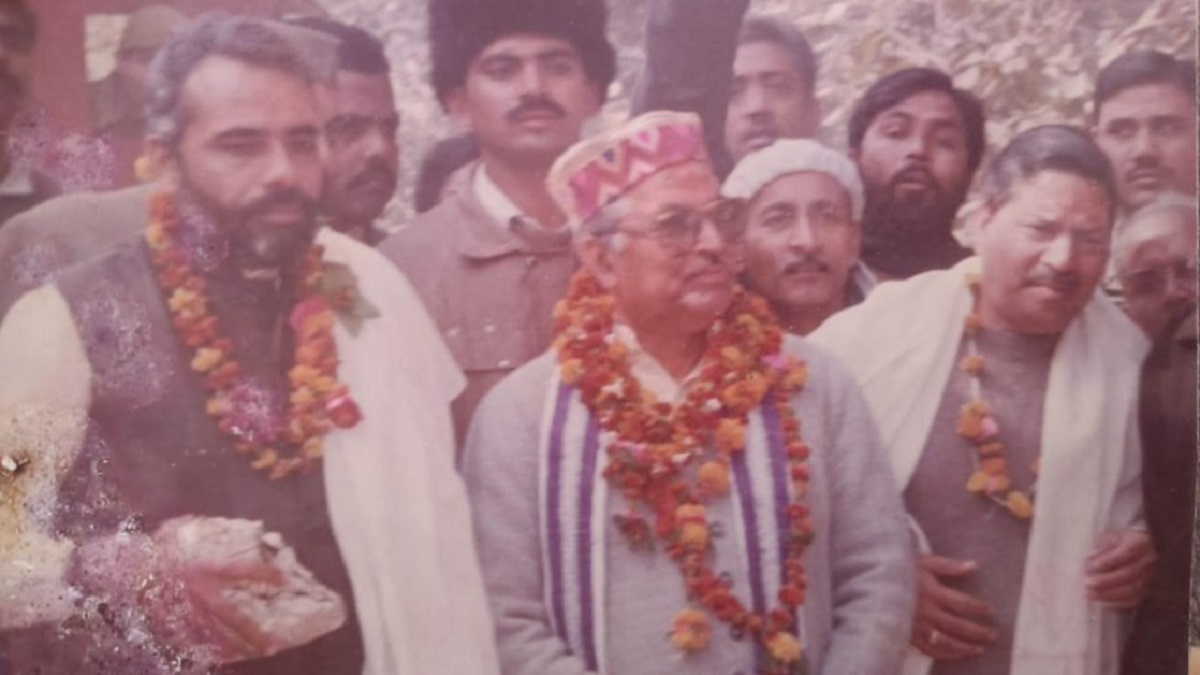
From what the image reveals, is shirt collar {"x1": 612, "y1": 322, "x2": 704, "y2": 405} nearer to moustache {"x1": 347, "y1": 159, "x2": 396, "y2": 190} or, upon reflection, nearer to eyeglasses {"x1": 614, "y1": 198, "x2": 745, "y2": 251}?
eyeglasses {"x1": 614, "y1": 198, "x2": 745, "y2": 251}

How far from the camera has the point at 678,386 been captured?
244 cm

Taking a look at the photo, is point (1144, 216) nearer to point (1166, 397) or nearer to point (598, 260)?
point (1166, 397)

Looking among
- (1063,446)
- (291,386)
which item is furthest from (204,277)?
(1063,446)

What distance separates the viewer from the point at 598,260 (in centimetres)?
245

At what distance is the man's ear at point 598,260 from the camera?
2447 millimetres

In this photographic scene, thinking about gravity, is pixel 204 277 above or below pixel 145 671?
above

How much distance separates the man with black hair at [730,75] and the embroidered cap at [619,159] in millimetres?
31

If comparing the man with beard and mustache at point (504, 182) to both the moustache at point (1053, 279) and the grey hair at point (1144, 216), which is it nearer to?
the moustache at point (1053, 279)

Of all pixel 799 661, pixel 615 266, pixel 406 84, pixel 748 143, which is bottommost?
pixel 799 661

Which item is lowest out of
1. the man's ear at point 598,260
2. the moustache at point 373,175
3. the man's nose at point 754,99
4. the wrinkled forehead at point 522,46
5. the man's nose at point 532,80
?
the man's ear at point 598,260

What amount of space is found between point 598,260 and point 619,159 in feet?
0.63

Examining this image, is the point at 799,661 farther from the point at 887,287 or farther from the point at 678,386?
the point at 887,287

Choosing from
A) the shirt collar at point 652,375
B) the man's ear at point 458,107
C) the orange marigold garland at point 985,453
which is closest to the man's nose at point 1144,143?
the orange marigold garland at point 985,453

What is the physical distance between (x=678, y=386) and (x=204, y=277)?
0.91 metres
